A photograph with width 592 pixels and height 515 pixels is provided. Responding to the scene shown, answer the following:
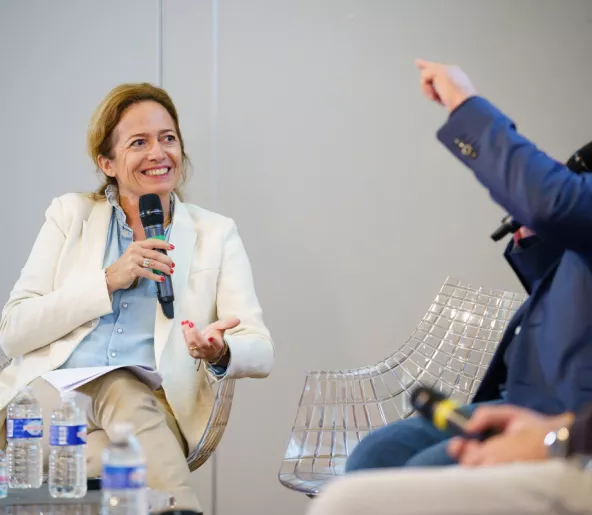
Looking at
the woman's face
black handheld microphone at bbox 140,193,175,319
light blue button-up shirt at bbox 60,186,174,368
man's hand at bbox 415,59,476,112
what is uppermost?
the woman's face

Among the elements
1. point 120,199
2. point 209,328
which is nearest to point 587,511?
point 209,328

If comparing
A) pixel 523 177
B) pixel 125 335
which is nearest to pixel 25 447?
pixel 125 335

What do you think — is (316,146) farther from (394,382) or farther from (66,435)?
(66,435)

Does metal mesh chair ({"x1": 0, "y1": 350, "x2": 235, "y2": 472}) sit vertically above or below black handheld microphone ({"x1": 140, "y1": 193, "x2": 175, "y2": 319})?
below

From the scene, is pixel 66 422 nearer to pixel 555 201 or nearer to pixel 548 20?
pixel 555 201

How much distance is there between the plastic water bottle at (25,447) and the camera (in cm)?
226

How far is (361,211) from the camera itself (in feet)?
11.8

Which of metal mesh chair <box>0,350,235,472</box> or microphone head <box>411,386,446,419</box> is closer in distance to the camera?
microphone head <box>411,386,446,419</box>

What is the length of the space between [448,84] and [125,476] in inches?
34.0

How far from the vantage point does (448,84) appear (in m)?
1.58

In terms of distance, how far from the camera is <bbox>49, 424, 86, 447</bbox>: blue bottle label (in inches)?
80.6

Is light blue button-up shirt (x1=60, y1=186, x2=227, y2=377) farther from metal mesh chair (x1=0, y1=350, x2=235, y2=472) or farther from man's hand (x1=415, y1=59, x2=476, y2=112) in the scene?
man's hand (x1=415, y1=59, x2=476, y2=112)

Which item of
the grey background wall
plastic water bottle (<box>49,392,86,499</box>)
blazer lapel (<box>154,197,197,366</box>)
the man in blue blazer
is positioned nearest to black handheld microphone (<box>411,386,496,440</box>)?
the man in blue blazer

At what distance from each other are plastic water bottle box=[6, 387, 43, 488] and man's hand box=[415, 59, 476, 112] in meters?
1.29
